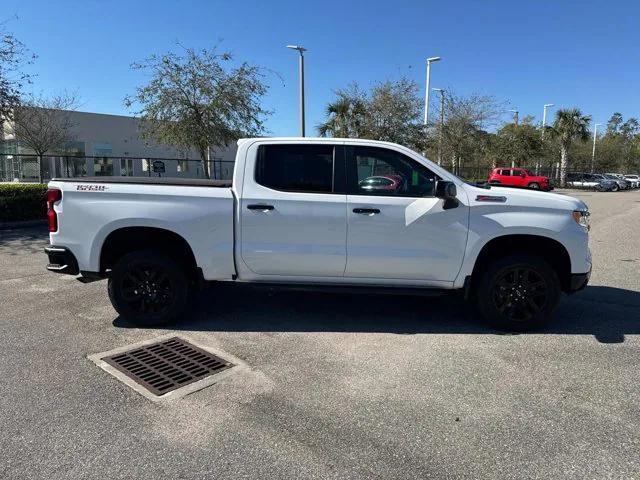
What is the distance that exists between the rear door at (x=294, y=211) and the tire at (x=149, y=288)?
803mm

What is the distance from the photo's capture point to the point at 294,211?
16.1ft

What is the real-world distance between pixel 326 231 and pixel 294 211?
1.25 feet

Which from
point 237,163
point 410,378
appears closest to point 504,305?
point 410,378

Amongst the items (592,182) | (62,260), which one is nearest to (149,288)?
(62,260)

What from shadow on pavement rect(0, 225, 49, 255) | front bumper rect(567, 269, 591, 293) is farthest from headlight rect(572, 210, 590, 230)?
shadow on pavement rect(0, 225, 49, 255)

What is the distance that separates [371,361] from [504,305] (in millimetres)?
1712

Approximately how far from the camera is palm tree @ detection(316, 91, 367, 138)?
28402 millimetres

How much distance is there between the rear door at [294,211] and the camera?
491 centimetres

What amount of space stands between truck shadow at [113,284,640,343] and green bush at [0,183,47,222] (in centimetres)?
851

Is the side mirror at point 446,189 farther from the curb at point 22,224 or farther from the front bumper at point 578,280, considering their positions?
the curb at point 22,224

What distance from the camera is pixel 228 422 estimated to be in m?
3.34

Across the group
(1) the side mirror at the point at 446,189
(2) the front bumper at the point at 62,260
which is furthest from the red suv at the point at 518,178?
(2) the front bumper at the point at 62,260

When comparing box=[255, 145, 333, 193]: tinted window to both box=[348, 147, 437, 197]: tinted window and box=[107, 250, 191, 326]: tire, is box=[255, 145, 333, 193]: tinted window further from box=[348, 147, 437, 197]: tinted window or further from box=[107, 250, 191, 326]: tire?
box=[107, 250, 191, 326]: tire

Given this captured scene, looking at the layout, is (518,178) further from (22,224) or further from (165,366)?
(165,366)
